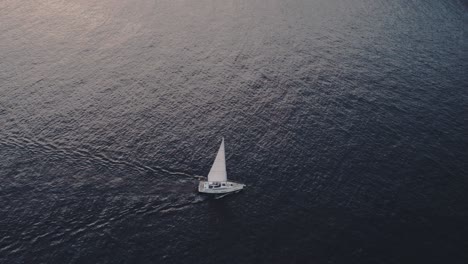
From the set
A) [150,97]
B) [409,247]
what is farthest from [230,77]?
[409,247]

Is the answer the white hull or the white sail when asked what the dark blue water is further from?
the white sail

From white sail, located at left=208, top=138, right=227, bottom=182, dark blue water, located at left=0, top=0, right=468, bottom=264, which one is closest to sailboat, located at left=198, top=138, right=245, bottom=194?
white sail, located at left=208, top=138, right=227, bottom=182

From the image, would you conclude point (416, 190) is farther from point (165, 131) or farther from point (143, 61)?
point (143, 61)

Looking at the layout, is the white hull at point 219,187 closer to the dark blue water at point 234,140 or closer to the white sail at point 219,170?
the white sail at point 219,170

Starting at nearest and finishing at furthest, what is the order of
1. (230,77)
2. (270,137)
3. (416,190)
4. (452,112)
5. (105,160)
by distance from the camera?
1. (416,190)
2. (105,160)
3. (270,137)
4. (452,112)
5. (230,77)

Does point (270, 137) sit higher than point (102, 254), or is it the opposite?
point (270, 137)

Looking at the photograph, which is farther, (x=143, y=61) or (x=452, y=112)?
(x=143, y=61)
